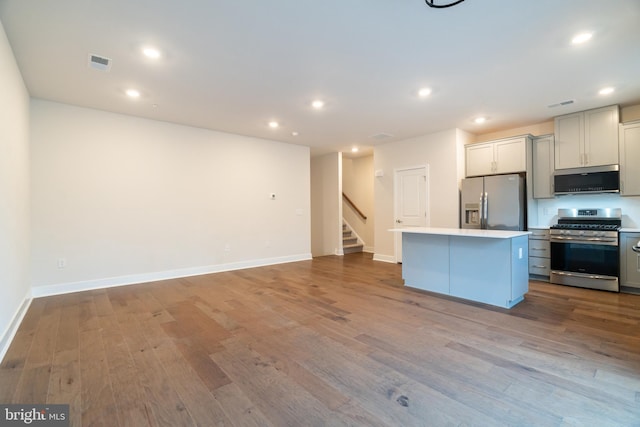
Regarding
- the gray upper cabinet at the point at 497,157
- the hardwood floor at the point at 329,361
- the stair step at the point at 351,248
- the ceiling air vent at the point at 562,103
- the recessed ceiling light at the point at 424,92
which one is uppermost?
the recessed ceiling light at the point at 424,92

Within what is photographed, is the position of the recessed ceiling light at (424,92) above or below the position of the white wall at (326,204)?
above

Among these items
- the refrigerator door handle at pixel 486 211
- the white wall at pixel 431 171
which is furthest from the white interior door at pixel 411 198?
the refrigerator door handle at pixel 486 211

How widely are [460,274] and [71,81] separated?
217 inches

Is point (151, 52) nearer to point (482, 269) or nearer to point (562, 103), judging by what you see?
point (482, 269)

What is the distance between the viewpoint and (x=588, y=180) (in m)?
4.48

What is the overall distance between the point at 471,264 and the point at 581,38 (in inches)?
101

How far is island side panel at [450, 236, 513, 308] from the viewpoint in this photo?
3.41 metres

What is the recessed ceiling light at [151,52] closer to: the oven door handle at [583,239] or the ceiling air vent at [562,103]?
the ceiling air vent at [562,103]

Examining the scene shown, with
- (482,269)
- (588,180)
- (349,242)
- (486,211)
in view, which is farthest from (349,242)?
(588,180)

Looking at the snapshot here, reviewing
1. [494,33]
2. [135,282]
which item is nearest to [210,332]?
[135,282]

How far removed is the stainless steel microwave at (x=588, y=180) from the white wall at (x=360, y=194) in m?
4.42

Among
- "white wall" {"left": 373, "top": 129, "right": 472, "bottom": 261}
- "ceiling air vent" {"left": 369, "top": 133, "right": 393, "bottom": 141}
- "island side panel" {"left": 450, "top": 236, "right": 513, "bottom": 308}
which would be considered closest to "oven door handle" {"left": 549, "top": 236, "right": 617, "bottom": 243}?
"white wall" {"left": 373, "top": 129, "right": 472, "bottom": 261}

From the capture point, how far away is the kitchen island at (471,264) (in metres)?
3.41

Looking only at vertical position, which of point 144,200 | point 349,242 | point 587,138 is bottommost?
point 349,242
